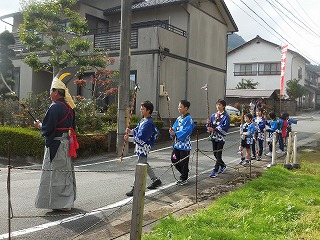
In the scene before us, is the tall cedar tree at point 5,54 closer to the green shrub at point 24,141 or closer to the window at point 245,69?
the green shrub at point 24,141

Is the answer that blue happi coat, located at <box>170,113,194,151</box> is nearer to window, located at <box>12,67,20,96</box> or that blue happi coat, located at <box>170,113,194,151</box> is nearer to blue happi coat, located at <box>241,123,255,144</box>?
blue happi coat, located at <box>241,123,255,144</box>

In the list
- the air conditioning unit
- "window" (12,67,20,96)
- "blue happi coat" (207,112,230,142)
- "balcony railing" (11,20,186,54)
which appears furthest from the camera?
"window" (12,67,20,96)

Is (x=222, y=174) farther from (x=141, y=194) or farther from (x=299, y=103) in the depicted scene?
(x=299, y=103)

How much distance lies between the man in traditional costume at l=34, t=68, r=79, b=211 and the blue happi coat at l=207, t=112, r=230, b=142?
3.87 metres

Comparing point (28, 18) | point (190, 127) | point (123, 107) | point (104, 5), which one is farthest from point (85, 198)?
point (104, 5)

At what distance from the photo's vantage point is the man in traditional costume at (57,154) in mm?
5621

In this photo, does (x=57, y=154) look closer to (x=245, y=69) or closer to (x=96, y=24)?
(x=96, y=24)

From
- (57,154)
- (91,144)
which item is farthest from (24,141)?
(57,154)

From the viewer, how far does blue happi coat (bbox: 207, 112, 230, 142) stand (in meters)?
8.50

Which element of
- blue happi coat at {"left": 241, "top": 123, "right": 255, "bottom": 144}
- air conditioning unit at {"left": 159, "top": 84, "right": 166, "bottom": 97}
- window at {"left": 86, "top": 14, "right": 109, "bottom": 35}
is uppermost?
window at {"left": 86, "top": 14, "right": 109, "bottom": 35}

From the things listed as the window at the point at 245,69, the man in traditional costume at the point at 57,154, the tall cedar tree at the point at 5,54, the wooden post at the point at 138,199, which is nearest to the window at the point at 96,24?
the tall cedar tree at the point at 5,54

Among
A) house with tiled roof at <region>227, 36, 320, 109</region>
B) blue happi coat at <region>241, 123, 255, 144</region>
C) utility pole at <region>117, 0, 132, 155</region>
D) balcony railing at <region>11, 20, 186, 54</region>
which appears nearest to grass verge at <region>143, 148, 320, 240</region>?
blue happi coat at <region>241, 123, 255, 144</region>

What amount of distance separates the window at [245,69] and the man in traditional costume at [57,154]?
4479cm

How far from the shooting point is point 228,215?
17.7 feet
